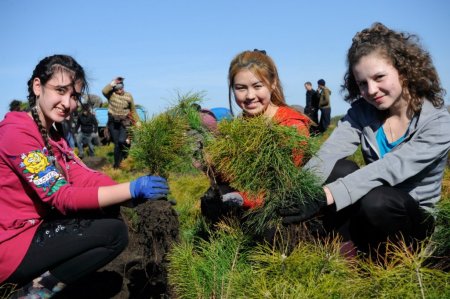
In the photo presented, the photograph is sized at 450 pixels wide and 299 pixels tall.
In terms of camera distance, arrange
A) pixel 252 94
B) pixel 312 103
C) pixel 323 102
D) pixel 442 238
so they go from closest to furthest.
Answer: pixel 442 238 < pixel 252 94 < pixel 323 102 < pixel 312 103

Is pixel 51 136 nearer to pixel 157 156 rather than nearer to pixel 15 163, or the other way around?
pixel 15 163

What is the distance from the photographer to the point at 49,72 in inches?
94.9

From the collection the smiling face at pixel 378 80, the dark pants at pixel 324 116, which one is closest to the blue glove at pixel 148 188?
the smiling face at pixel 378 80

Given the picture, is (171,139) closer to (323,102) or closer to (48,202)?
(48,202)

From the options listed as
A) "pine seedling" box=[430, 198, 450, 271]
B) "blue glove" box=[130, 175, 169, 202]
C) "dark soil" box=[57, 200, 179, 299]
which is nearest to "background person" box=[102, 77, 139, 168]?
"dark soil" box=[57, 200, 179, 299]

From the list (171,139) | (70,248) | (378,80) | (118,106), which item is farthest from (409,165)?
(118,106)

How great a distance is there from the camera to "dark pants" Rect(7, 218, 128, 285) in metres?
2.21

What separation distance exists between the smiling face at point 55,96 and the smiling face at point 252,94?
0.94 meters

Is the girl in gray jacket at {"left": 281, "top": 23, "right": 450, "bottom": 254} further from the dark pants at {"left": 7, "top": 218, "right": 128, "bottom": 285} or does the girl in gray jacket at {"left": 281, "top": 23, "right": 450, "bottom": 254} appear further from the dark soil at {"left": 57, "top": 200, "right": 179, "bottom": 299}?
the dark pants at {"left": 7, "top": 218, "right": 128, "bottom": 285}

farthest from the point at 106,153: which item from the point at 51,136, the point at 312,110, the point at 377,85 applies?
the point at 377,85

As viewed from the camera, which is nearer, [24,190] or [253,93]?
[24,190]

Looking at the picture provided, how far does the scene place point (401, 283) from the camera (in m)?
1.55

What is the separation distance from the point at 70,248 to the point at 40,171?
16.7 inches

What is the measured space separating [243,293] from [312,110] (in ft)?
39.1
